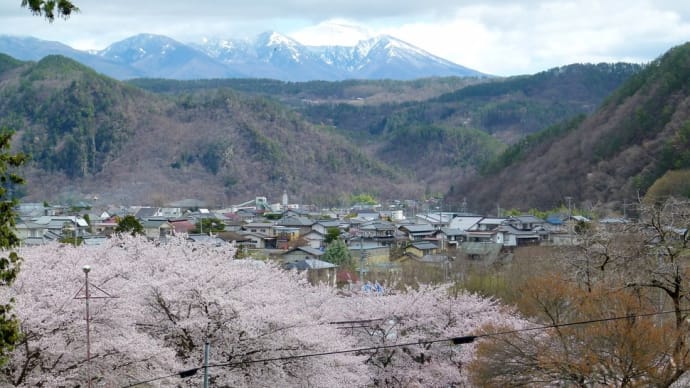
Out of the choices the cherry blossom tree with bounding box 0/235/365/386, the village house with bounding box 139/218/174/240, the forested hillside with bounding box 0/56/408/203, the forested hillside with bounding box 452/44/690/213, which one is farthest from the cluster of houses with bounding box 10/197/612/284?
the forested hillside with bounding box 0/56/408/203

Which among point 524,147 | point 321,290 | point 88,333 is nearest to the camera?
point 88,333

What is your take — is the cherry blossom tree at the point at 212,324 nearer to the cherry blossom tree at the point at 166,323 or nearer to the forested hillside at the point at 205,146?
the cherry blossom tree at the point at 166,323

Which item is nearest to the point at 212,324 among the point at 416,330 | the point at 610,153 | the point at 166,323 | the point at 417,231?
the point at 166,323

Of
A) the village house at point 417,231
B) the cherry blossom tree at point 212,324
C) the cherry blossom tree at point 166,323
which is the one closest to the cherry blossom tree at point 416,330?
the cherry blossom tree at point 212,324

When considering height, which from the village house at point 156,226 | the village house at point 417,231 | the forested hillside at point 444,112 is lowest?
the village house at point 156,226

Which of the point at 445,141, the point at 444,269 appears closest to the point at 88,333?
the point at 444,269

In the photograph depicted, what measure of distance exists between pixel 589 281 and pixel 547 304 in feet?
4.66

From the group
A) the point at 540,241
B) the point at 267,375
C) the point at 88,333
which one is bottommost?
the point at 540,241

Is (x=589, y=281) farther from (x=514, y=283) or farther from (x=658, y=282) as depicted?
(x=514, y=283)

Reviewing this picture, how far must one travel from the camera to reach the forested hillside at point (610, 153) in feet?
180

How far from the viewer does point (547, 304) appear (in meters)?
14.9

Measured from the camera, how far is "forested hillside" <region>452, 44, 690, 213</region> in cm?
5472

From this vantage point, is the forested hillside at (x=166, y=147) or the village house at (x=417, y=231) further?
the forested hillside at (x=166, y=147)

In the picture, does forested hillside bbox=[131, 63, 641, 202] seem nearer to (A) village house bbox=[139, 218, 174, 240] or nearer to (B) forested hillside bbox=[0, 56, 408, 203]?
(B) forested hillside bbox=[0, 56, 408, 203]
